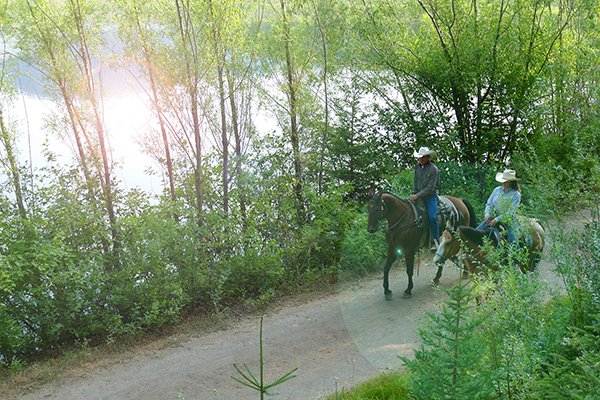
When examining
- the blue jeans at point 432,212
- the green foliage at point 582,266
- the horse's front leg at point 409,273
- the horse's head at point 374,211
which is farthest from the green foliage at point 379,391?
the blue jeans at point 432,212

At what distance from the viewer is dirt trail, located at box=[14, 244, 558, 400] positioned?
484 cm

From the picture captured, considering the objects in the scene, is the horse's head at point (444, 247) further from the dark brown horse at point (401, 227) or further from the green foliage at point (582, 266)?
the dark brown horse at point (401, 227)

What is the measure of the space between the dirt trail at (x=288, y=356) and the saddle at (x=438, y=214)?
93 centimetres

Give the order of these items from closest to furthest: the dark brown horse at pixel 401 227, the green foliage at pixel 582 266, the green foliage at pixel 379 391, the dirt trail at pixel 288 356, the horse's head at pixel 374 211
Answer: the green foliage at pixel 582 266, the green foliage at pixel 379 391, the dirt trail at pixel 288 356, the horse's head at pixel 374 211, the dark brown horse at pixel 401 227

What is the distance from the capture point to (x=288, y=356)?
18.1ft

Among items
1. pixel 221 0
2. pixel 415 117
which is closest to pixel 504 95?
pixel 415 117

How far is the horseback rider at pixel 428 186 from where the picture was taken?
266 inches

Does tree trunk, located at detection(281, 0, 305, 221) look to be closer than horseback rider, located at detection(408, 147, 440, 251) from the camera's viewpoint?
No

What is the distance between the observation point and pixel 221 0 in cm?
720

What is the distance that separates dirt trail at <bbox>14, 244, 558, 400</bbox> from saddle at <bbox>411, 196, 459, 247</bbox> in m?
0.93

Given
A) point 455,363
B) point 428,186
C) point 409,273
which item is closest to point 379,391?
point 455,363

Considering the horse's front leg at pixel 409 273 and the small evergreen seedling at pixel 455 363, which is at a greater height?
the small evergreen seedling at pixel 455 363

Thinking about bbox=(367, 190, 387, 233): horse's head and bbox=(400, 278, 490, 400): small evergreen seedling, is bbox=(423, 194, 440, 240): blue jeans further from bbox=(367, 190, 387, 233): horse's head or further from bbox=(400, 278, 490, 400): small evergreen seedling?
bbox=(400, 278, 490, 400): small evergreen seedling

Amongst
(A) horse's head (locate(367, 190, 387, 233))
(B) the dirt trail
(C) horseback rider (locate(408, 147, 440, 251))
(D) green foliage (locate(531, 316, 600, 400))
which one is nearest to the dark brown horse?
(A) horse's head (locate(367, 190, 387, 233))
